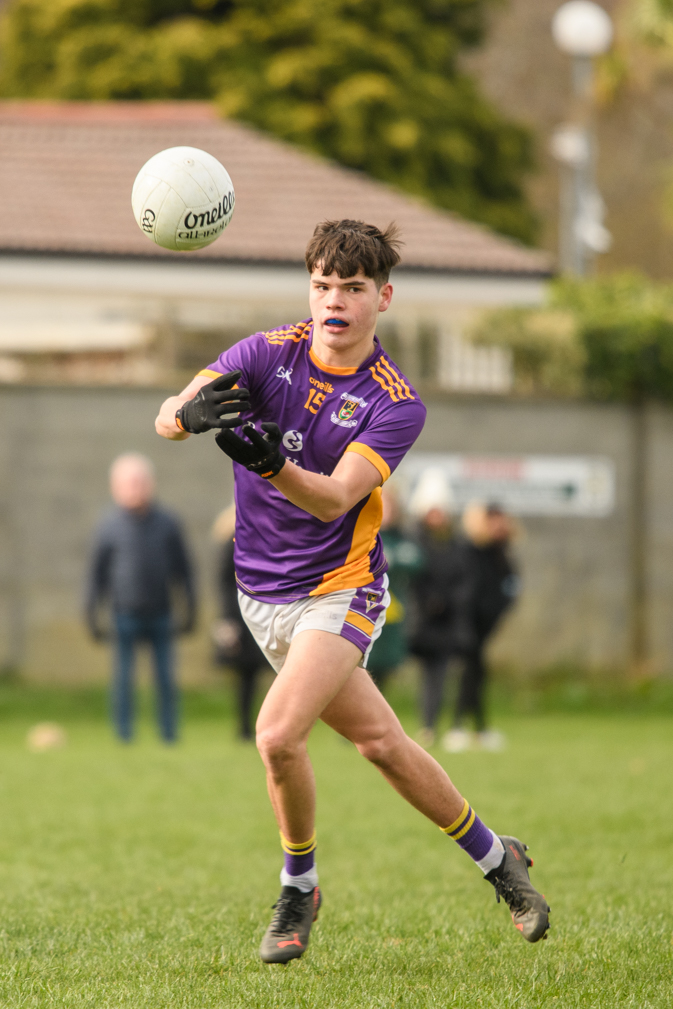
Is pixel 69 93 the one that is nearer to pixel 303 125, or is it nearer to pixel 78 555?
pixel 303 125

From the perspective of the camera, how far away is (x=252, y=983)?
14.4 feet

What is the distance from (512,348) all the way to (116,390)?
4507 millimetres

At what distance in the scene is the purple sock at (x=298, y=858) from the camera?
478 cm

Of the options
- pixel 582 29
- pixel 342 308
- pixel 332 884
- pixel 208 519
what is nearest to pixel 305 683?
pixel 342 308

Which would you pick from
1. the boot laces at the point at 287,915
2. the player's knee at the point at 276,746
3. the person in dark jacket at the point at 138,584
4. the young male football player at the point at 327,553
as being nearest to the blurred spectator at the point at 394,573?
the person in dark jacket at the point at 138,584

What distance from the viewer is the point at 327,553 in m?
4.77

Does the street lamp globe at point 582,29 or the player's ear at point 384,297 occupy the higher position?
the street lamp globe at point 582,29

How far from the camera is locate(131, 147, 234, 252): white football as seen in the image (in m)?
4.85

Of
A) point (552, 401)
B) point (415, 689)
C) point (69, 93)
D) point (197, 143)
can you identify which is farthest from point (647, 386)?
point (69, 93)

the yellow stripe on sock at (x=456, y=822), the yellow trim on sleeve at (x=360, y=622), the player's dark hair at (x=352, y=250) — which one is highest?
the player's dark hair at (x=352, y=250)

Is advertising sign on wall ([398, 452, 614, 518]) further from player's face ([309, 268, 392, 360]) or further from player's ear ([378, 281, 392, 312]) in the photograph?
player's face ([309, 268, 392, 360])

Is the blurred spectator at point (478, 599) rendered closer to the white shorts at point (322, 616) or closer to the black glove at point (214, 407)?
the white shorts at point (322, 616)

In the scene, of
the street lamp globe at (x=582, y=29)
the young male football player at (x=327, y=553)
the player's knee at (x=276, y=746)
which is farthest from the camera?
the street lamp globe at (x=582, y=29)

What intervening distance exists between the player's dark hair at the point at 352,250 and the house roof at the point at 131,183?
44.1 feet
